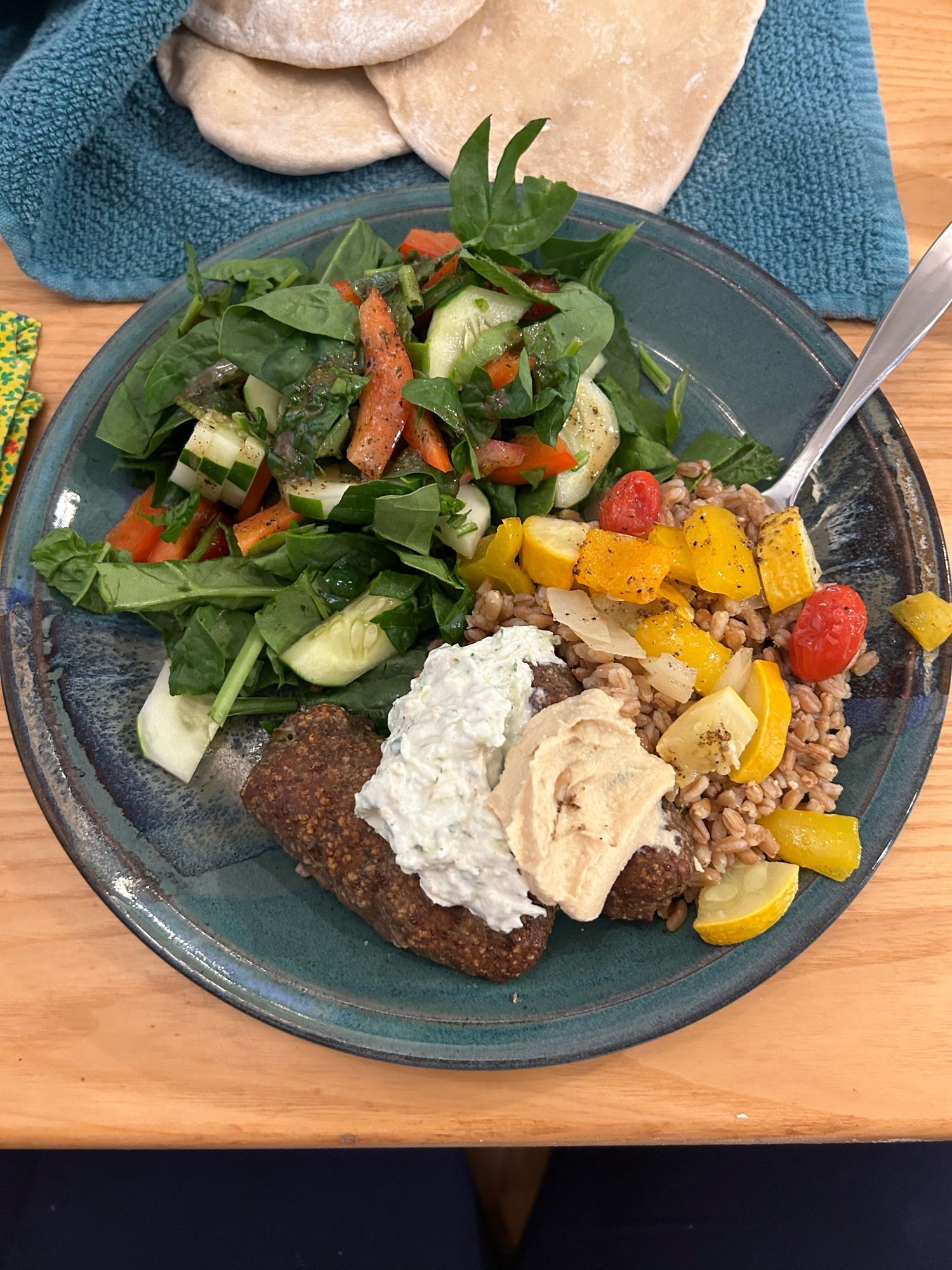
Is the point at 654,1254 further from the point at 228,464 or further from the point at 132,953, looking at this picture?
the point at 228,464

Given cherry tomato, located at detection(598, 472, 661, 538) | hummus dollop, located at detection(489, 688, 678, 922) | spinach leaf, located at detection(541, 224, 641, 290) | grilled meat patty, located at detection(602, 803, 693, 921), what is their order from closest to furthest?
hummus dollop, located at detection(489, 688, 678, 922)
grilled meat patty, located at detection(602, 803, 693, 921)
cherry tomato, located at detection(598, 472, 661, 538)
spinach leaf, located at detection(541, 224, 641, 290)

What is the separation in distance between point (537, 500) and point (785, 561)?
0.56 m

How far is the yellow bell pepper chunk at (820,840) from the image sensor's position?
1744mm

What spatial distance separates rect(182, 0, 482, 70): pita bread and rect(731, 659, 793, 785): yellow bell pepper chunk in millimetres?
1846

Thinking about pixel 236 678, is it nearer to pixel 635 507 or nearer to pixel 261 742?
pixel 261 742

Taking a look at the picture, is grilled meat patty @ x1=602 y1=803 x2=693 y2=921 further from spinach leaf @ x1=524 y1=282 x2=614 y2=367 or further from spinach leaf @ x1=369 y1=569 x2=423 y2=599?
spinach leaf @ x1=524 y1=282 x2=614 y2=367

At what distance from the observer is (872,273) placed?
2408 mm

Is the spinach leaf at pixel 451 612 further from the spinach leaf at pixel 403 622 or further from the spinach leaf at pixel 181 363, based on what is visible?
the spinach leaf at pixel 181 363

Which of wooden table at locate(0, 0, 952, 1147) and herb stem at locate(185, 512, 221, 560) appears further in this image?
herb stem at locate(185, 512, 221, 560)

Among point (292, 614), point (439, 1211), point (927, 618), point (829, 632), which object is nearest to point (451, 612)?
point (292, 614)

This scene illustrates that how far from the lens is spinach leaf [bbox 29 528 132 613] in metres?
1.91

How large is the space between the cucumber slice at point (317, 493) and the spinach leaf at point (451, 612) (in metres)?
0.29

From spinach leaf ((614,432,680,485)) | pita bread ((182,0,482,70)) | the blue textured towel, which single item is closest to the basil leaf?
spinach leaf ((614,432,680,485))

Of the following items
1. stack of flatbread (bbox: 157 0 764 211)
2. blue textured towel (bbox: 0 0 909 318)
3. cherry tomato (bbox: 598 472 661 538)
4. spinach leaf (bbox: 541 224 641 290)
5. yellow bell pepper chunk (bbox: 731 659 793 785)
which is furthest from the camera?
stack of flatbread (bbox: 157 0 764 211)
